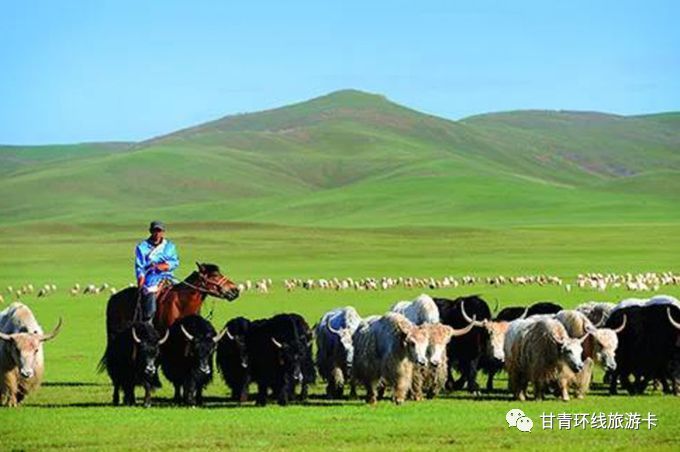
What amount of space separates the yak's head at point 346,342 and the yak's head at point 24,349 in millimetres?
3885

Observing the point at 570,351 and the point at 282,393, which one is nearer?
the point at 570,351

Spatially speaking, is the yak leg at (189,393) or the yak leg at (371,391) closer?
the yak leg at (371,391)

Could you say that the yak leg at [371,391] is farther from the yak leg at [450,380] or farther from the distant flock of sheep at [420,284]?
the distant flock of sheep at [420,284]

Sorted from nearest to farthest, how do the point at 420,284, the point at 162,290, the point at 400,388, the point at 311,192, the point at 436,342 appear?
the point at 400,388 → the point at 436,342 → the point at 162,290 → the point at 420,284 → the point at 311,192

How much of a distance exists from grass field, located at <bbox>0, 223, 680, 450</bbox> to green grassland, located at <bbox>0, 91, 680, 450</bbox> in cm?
6

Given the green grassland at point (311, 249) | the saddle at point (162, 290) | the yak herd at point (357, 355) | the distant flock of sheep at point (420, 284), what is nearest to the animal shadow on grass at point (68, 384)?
the green grassland at point (311, 249)

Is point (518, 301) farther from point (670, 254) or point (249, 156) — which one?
point (249, 156)

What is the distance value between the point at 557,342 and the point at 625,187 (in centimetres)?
14658

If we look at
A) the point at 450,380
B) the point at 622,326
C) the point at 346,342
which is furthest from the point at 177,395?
the point at 622,326

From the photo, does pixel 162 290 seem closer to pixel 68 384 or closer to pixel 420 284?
pixel 68 384

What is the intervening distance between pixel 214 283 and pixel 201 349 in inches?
80.0

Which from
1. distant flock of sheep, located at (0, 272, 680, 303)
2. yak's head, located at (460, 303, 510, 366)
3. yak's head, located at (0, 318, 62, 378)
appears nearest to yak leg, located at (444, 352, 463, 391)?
yak's head, located at (460, 303, 510, 366)

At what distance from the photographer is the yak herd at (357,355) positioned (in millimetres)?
17109

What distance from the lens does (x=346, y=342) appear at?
61.3 ft
